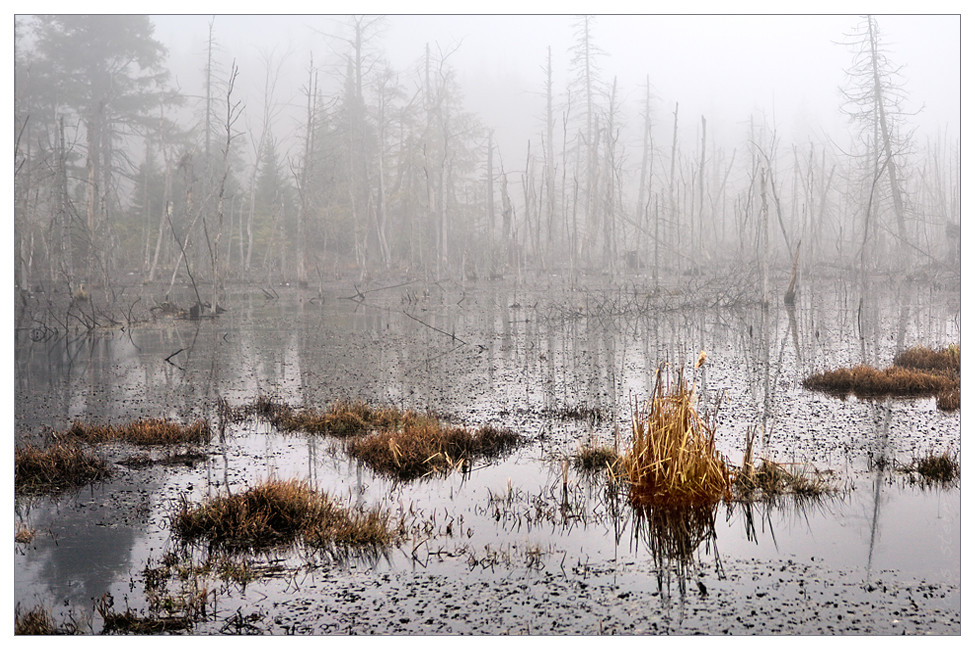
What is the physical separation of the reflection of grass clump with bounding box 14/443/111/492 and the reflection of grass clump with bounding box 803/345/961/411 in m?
8.57

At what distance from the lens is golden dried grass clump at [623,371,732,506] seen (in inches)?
236

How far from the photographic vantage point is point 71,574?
16.3ft

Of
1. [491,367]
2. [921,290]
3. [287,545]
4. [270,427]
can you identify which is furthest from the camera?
[921,290]

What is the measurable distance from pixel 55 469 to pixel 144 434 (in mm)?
1368

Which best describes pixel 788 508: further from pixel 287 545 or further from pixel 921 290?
pixel 921 290

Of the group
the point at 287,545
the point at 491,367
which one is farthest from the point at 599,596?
the point at 491,367

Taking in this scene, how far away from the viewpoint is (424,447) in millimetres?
7484

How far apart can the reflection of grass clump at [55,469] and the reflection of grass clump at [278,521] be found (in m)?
1.48

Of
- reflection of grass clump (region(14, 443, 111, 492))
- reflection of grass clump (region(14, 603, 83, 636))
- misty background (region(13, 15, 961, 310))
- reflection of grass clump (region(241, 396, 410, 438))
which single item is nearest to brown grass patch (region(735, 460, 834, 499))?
reflection of grass clump (region(241, 396, 410, 438))

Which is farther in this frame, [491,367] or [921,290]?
[921,290]

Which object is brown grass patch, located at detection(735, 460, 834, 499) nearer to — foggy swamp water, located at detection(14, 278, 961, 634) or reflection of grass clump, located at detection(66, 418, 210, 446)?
foggy swamp water, located at detection(14, 278, 961, 634)

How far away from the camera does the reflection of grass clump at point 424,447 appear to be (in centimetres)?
719

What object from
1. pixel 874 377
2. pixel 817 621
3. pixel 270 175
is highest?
pixel 270 175
